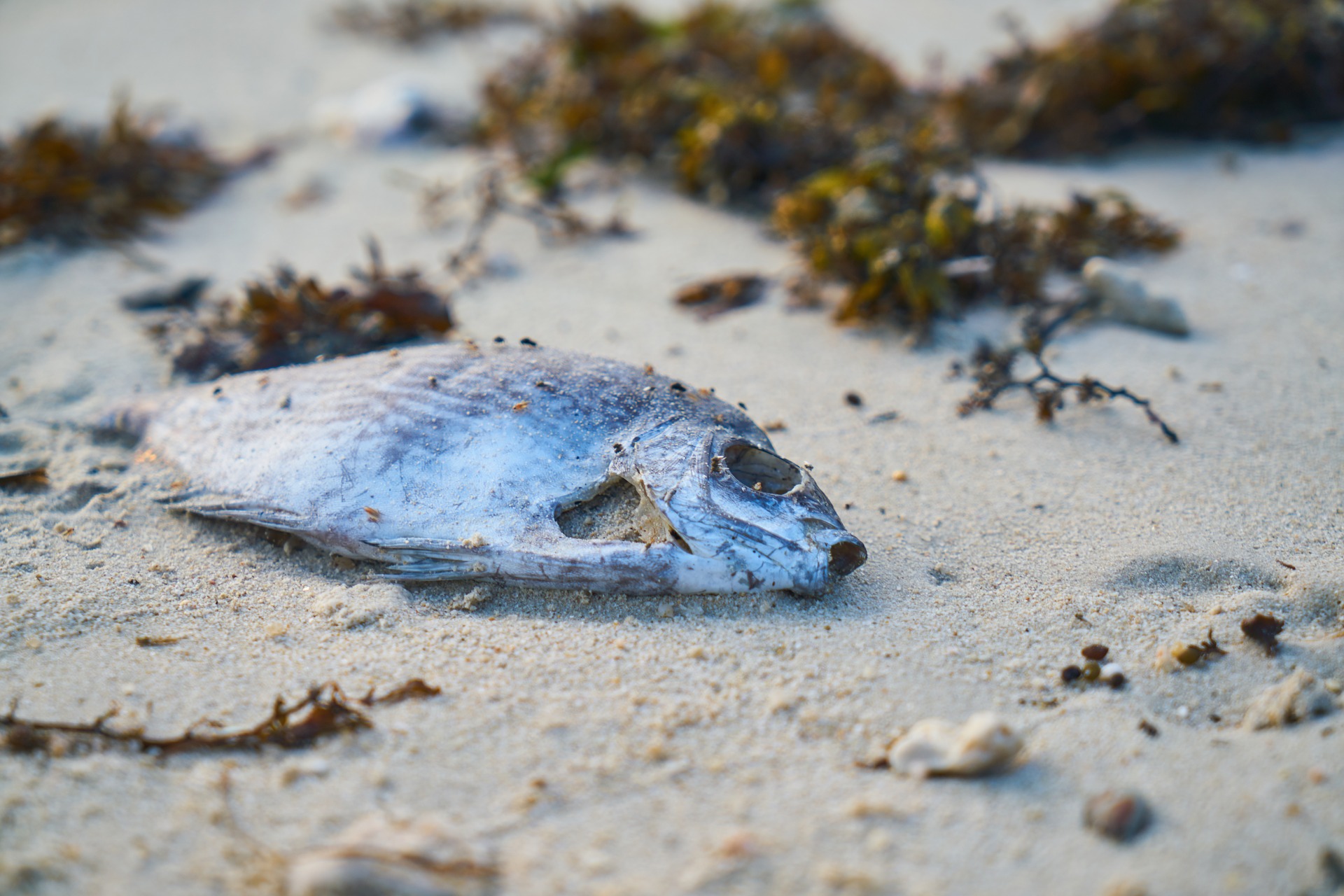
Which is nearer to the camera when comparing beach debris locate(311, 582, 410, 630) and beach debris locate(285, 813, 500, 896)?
beach debris locate(285, 813, 500, 896)

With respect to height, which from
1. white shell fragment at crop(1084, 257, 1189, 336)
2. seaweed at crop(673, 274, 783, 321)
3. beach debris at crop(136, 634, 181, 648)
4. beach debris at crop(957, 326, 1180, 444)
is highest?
white shell fragment at crop(1084, 257, 1189, 336)

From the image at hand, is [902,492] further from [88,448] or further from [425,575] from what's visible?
[88,448]

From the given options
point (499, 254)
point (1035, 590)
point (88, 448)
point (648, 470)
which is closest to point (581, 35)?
point (499, 254)

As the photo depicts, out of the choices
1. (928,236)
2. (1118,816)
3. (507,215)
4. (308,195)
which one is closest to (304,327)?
(507,215)

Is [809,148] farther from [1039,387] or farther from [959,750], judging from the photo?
[959,750]

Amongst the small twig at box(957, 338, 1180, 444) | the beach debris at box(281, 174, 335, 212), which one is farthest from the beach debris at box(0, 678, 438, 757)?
the beach debris at box(281, 174, 335, 212)

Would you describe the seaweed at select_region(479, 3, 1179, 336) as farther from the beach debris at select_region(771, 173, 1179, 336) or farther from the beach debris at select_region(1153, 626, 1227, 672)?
the beach debris at select_region(1153, 626, 1227, 672)
